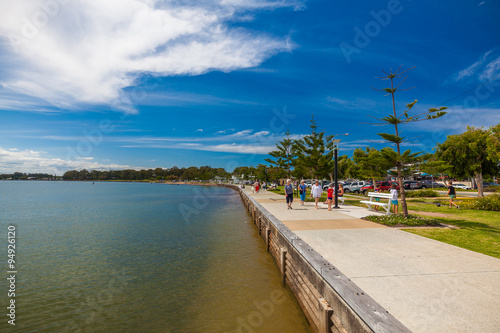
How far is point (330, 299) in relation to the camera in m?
4.21

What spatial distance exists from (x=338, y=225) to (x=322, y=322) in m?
6.35

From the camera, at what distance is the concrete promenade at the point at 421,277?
3.46 metres

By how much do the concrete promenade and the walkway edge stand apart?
420 millimetres

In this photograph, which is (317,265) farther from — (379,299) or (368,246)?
(368,246)

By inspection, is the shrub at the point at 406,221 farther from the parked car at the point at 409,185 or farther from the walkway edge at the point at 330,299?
the parked car at the point at 409,185

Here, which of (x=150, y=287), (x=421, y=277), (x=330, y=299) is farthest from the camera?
(x=150, y=287)

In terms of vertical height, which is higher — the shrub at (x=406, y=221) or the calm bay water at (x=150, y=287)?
the shrub at (x=406, y=221)

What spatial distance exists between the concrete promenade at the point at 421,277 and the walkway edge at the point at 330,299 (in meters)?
0.42

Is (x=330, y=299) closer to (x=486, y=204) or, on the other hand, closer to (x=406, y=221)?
(x=406, y=221)

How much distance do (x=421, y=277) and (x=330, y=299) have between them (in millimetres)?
1994

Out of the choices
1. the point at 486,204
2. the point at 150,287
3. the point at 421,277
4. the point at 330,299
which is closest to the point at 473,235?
the point at 421,277

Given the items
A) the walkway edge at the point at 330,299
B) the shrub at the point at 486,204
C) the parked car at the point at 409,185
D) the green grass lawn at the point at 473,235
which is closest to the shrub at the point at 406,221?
the green grass lawn at the point at 473,235

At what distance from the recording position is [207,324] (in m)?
5.88

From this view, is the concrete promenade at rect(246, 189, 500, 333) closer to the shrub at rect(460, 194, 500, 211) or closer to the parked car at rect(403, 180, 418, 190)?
the shrub at rect(460, 194, 500, 211)
